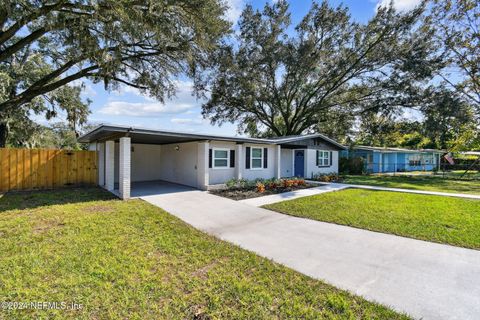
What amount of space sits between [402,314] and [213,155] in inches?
356

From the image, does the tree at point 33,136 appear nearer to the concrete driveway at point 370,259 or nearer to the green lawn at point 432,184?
the concrete driveway at point 370,259

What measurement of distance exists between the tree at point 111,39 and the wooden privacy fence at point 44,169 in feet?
8.20

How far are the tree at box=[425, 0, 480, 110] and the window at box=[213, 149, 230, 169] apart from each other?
1746 centimetres

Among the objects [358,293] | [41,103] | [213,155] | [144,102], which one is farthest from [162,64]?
[358,293]

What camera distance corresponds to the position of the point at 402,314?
2469mm

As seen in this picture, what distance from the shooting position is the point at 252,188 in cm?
1105

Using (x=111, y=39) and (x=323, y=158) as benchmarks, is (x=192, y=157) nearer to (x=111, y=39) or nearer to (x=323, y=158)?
(x=111, y=39)

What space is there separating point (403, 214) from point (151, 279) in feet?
23.1

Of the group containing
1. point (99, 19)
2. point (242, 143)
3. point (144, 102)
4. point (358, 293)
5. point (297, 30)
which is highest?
point (297, 30)

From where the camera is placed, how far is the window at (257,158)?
41.3 feet

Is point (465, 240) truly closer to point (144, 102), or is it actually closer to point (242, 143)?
point (242, 143)

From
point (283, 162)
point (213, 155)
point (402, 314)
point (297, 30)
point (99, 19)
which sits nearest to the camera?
point (402, 314)

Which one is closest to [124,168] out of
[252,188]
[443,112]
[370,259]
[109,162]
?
[109,162]

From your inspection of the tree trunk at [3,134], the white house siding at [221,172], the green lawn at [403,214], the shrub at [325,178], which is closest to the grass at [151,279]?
the green lawn at [403,214]
